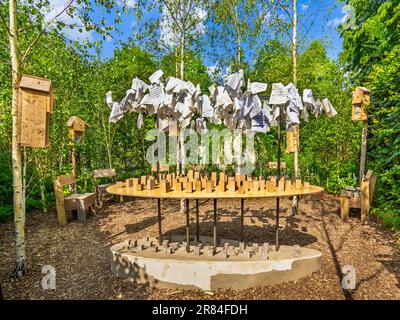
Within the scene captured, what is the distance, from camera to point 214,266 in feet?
10.8

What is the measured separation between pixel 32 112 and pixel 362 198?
595 cm

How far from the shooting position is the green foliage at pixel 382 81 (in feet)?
16.6

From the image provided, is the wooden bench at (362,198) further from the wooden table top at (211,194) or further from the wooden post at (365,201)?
the wooden table top at (211,194)

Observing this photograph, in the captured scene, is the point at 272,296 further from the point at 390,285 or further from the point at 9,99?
the point at 9,99

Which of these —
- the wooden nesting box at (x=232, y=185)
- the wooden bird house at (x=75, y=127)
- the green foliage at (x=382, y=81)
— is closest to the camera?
the wooden nesting box at (x=232, y=185)

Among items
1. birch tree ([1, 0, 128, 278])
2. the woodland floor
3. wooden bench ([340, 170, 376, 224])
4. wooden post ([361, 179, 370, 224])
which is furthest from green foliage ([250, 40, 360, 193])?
birch tree ([1, 0, 128, 278])

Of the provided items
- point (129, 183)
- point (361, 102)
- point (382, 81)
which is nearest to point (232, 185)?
point (129, 183)

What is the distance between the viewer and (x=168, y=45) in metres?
7.66

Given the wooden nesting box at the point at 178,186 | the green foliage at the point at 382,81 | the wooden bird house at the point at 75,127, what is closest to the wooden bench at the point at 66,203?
the wooden bird house at the point at 75,127

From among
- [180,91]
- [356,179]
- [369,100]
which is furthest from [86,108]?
[356,179]

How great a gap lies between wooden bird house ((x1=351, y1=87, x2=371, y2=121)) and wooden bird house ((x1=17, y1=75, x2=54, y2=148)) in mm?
5865

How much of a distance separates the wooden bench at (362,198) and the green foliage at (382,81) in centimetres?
23

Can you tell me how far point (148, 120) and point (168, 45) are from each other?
10.6ft

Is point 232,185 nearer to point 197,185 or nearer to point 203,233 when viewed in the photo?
point 197,185
